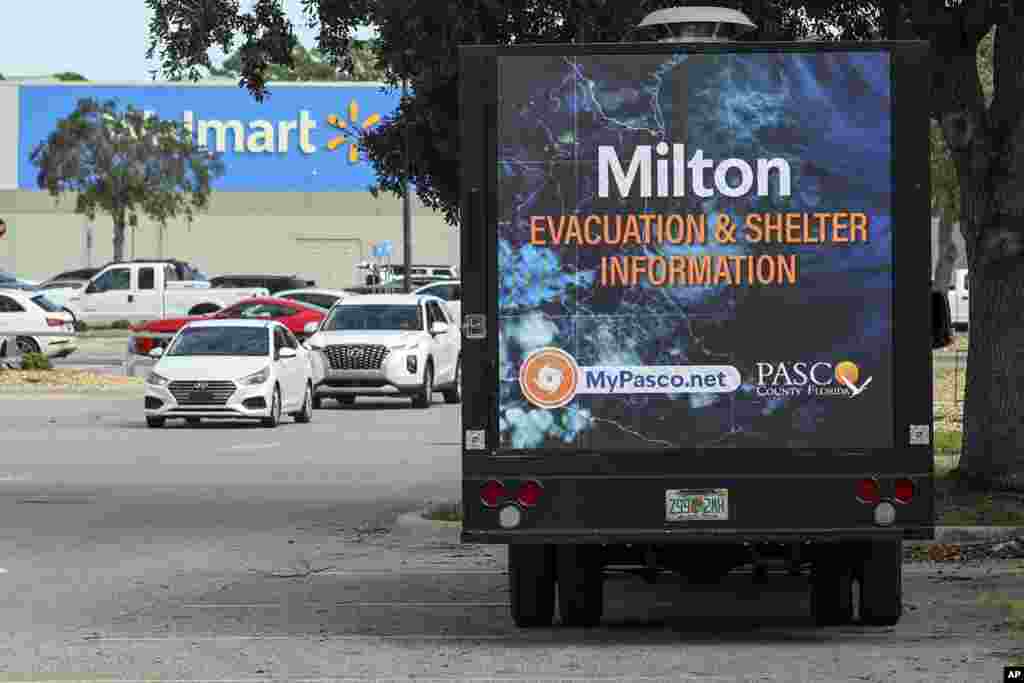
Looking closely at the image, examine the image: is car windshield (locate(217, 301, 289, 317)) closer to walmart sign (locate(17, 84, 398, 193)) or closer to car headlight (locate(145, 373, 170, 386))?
car headlight (locate(145, 373, 170, 386))

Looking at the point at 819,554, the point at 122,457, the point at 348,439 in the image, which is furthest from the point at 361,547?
the point at 348,439

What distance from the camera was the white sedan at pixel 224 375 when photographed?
32.8 m

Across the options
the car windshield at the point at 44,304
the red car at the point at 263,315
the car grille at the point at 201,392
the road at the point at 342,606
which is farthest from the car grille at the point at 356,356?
the car windshield at the point at 44,304

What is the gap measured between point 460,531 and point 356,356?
65.2 feet

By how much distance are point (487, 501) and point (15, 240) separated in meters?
86.1

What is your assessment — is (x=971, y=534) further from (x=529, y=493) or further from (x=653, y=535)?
(x=529, y=493)

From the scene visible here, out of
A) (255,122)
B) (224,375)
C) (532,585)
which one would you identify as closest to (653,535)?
(532,585)

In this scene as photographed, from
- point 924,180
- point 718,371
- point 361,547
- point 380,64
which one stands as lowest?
point 361,547

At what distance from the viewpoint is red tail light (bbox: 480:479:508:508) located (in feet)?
39.0

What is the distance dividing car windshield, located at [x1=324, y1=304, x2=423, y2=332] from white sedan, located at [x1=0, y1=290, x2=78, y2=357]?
11287mm

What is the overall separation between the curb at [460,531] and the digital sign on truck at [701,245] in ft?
17.9

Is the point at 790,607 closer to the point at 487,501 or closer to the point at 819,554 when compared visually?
the point at 819,554

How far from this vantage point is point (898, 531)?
11.8 metres

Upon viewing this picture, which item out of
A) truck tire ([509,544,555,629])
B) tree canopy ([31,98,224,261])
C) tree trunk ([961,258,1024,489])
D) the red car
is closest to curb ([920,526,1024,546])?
tree trunk ([961,258,1024,489])
